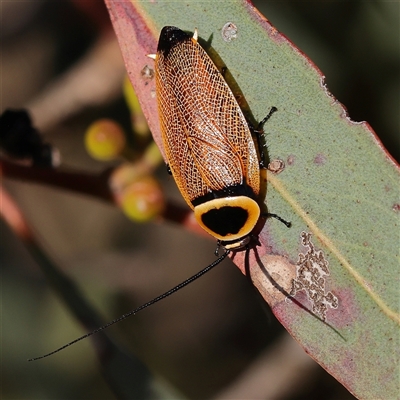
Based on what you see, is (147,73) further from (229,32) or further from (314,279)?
(314,279)

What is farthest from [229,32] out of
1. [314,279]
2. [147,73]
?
[314,279]

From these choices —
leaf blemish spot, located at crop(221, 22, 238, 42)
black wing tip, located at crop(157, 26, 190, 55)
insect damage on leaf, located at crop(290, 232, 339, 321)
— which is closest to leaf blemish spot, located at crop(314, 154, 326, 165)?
insect damage on leaf, located at crop(290, 232, 339, 321)

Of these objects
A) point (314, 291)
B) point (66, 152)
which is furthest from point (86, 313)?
point (66, 152)

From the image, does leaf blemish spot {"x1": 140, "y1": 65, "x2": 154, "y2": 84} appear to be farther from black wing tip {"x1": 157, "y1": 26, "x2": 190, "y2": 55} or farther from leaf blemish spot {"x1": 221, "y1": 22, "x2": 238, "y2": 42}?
leaf blemish spot {"x1": 221, "y1": 22, "x2": 238, "y2": 42}

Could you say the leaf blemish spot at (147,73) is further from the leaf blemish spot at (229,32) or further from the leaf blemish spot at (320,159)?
the leaf blemish spot at (320,159)

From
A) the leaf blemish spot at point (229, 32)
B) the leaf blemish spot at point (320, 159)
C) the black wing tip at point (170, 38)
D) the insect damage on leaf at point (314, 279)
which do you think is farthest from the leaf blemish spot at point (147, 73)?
the insect damage on leaf at point (314, 279)

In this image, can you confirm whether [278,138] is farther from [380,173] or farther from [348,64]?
[348,64]
